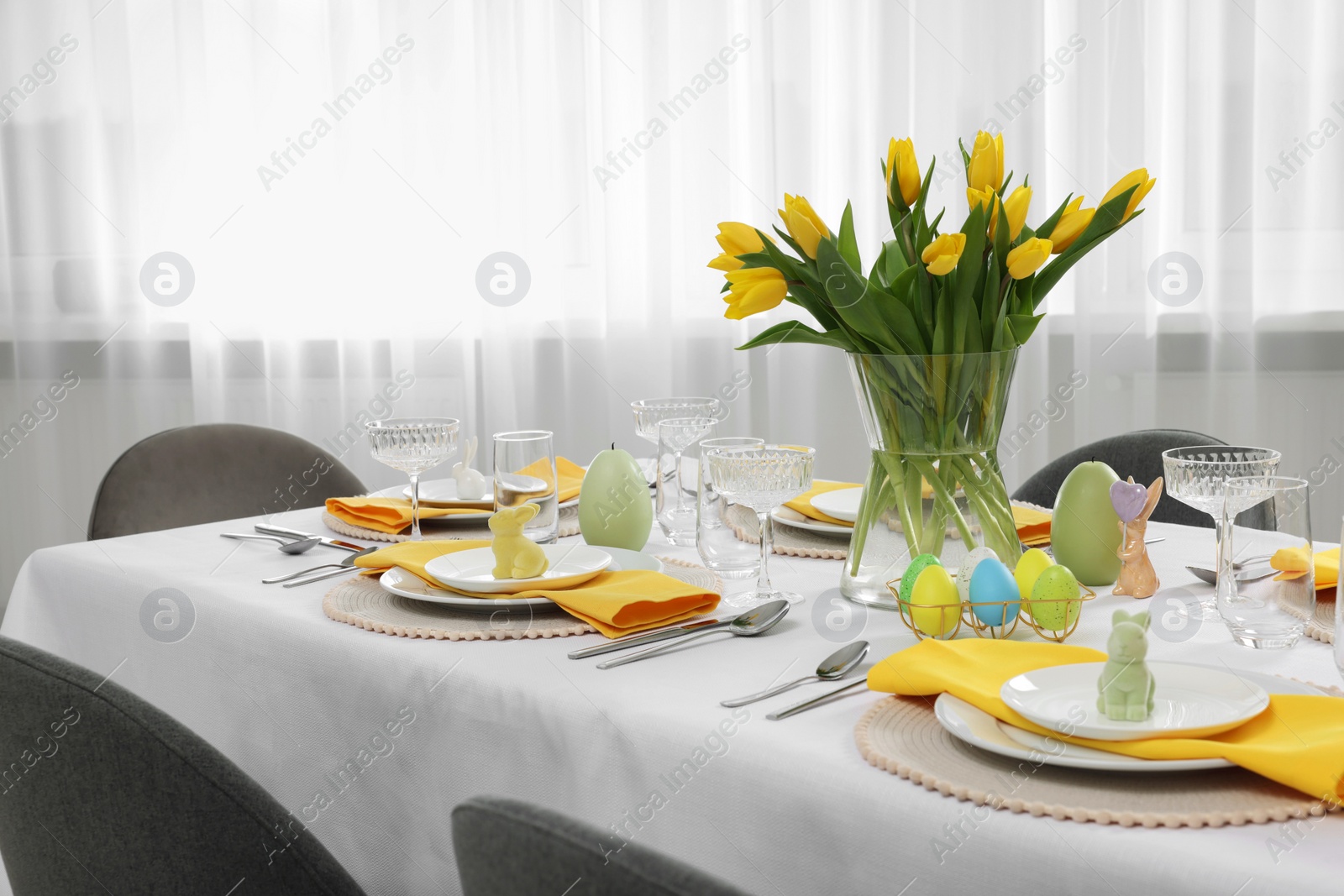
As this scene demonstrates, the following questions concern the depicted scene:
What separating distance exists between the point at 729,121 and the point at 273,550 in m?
1.97

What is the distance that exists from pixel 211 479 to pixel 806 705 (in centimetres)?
150

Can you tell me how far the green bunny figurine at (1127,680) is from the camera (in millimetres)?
765

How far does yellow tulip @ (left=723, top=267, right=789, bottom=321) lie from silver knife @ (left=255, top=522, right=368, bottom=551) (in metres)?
0.60

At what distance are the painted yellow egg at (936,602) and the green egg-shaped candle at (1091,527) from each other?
0.27 meters

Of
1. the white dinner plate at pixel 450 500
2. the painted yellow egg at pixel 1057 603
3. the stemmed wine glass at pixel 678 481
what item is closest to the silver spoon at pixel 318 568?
the white dinner plate at pixel 450 500

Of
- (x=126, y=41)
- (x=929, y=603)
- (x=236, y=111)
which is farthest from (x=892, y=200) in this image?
(x=126, y=41)

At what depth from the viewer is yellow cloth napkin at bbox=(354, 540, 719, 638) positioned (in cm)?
108

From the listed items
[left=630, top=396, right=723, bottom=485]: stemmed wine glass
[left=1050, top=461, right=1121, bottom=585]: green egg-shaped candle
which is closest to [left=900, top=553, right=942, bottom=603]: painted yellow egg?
[left=1050, top=461, right=1121, bottom=585]: green egg-shaped candle

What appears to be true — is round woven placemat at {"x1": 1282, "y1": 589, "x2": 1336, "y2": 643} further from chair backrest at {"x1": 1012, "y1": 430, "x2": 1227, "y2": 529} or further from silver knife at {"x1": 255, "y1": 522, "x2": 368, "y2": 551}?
silver knife at {"x1": 255, "y1": 522, "x2": 368, "y2": 551}

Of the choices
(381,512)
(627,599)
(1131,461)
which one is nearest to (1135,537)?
(627,599)

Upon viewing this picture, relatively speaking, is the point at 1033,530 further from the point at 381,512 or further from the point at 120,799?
the point at 120,799

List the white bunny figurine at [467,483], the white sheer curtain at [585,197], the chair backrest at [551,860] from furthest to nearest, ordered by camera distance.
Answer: the white sheer curtain at [585,197] < the white bunny figurine at [467,483] < the chair backrest at [551,860]

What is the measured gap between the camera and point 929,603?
102 cm

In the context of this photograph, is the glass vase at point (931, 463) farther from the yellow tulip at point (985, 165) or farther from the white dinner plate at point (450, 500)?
the white dinner plate at point (450, 500)
